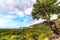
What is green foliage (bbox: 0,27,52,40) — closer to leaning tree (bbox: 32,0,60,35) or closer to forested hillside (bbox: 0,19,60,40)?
forested hillside (bbox: 0,19,60,40)

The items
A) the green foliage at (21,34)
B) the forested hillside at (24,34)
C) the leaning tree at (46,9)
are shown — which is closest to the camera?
the green foliage at (21,34)

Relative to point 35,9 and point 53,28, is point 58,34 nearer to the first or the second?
point 53,28

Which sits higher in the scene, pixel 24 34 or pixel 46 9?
pixel 46 9

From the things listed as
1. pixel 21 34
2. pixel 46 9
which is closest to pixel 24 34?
pixel 21 34

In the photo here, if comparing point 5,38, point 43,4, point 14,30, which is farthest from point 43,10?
point 5,38

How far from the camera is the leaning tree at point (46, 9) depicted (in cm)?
4053

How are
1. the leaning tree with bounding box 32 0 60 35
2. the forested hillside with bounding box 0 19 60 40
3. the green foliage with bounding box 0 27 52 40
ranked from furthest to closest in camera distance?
the leaning tree with bounding box 32 0 60 35, the forested hillside with bounding box 0 19 60 40, the green foliage with bounding box 0 27 52 40

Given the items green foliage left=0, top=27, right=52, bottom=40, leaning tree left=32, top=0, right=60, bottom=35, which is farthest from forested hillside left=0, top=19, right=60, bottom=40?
leaning tree left=32, top=0, right=60, bottom=35

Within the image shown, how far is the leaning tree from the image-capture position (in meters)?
40.5

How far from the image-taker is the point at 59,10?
137 ft

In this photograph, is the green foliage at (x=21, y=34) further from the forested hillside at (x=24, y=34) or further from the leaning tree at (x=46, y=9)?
the leaning tree at (x=46, y=9)

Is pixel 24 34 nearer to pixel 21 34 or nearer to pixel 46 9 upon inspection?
pixel 21 34

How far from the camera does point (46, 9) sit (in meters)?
40.7

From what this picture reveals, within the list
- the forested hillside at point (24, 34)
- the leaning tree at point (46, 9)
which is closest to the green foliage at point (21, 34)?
the forested hillside at point (24, 34)
